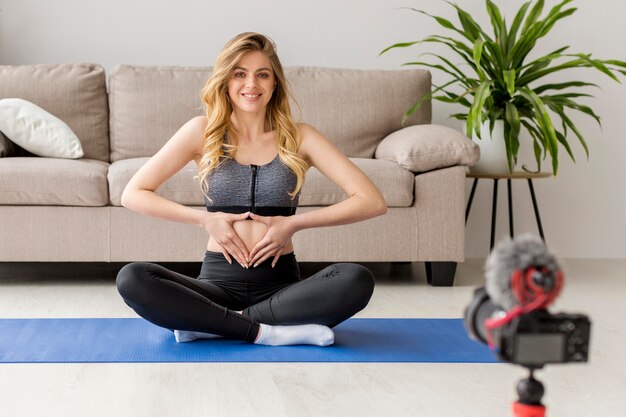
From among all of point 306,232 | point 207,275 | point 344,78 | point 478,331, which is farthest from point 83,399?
point 344,78

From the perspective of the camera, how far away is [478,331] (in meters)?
0.88

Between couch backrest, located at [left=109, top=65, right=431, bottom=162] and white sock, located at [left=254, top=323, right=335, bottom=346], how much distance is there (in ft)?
5.41

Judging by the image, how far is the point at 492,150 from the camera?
3863mm

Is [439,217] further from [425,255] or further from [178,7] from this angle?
[178,7]

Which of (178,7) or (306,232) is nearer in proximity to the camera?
(306,232)

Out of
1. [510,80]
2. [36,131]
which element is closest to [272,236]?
[36,131]

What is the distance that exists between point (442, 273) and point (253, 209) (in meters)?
1.29

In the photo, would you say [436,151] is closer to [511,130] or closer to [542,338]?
[511,130]

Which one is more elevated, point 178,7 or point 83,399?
point 178,7

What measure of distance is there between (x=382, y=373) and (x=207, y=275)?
59cm

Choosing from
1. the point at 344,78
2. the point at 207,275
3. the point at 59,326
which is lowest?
the point at 59,326

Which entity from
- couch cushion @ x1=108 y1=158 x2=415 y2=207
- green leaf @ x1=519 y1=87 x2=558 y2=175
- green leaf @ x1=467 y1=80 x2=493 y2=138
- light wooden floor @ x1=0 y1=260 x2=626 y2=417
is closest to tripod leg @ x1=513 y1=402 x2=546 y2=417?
light wooden floor @ x1=0 y1=260 x2=626 y2=417

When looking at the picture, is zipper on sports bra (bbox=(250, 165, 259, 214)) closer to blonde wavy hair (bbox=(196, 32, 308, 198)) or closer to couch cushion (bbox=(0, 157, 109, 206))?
blonde wavy hair (bbox=(196, 32, 308, 198))

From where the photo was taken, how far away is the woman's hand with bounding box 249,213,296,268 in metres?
2.30
